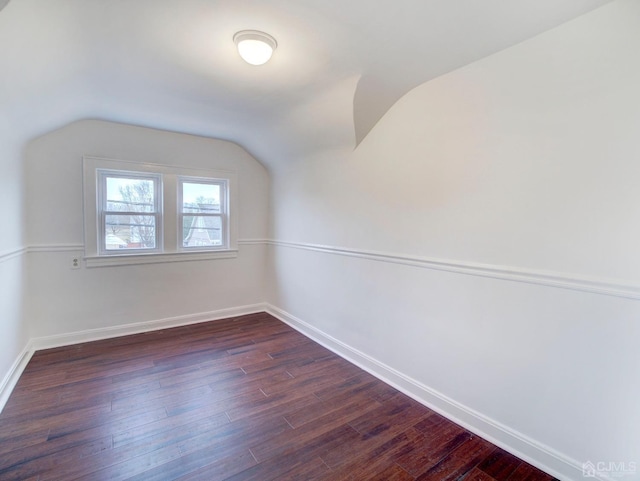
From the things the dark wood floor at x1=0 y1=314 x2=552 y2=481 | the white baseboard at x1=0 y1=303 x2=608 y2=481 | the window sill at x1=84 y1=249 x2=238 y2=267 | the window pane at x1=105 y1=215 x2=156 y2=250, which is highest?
the window pane at x1=105 y1=215 x2=156 y2=250

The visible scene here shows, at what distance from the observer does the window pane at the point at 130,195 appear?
3562 mm

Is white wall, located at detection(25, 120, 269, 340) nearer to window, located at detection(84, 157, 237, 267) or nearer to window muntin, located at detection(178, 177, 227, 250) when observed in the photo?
window, located at detection(84, 157, 237, 267)

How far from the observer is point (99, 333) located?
351 centimetres

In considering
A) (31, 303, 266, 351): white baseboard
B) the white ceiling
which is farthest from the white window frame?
the white ceiling

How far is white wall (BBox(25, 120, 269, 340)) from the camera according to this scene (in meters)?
3.18

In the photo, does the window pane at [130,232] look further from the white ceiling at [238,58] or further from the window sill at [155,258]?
the white ceiling at [238,58]

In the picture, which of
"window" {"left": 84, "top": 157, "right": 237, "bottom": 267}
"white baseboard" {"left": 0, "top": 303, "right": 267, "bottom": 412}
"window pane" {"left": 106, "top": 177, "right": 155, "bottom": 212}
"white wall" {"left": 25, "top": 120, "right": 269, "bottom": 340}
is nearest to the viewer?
"white baseboard" {"left": 0, "top": 303, "right": 267, "bottom": 412}

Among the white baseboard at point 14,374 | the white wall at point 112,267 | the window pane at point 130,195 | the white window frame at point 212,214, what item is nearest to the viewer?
the white baseboard at point 14,374

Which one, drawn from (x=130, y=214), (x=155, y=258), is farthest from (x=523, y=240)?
(x=130, y=214)

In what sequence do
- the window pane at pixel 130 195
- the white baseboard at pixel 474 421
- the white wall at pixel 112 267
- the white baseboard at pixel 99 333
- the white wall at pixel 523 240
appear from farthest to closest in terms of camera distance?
the window pane at pixel 130 195 → the white wall at pixel 112 267 → the white baseboard at pixel 99 333 → the white baseboard at pixel 474 421 → the white wall at pixel 523 240

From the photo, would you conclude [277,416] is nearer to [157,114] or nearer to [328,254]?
[328,254]

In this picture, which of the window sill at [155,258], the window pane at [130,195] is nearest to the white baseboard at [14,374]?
the window sill at [155,258]

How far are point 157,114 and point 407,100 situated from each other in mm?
2439

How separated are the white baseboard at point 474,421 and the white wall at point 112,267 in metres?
1.97
